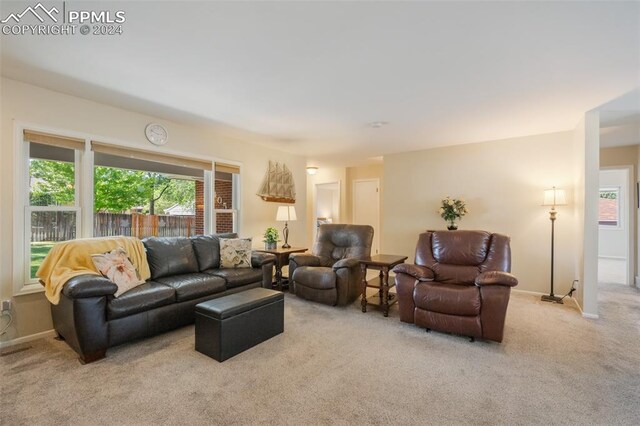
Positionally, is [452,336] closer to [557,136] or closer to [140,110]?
[557,136]

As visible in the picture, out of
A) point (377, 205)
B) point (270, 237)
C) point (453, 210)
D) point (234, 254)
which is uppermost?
point (377, 205)

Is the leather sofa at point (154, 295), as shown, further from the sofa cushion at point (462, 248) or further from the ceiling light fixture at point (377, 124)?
the ceiling light fixture at point (377, 124)

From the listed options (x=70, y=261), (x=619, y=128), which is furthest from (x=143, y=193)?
(x=619, y=128)

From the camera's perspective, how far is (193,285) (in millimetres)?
3041

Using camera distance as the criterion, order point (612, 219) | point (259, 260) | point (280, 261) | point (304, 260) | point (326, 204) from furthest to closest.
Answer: point (612, 219), point (326, 204), point (280, 261), point (304, 260), point (259, 260)

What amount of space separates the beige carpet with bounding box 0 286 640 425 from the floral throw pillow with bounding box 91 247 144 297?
21.4 inches

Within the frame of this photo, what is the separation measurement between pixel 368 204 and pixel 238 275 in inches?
174

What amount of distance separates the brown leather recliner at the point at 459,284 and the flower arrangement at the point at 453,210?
1.52m

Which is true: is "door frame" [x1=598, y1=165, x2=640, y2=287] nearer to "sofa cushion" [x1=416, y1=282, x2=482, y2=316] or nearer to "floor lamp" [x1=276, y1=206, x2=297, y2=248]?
"sofa cushion" [x1=416, y1=282, x2=482, y2=316]

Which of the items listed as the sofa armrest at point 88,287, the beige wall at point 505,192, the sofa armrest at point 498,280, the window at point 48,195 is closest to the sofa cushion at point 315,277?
the sofa armrest at point 498,280

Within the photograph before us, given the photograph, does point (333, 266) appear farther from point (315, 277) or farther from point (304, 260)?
point (304, 260)

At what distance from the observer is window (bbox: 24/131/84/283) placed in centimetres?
283

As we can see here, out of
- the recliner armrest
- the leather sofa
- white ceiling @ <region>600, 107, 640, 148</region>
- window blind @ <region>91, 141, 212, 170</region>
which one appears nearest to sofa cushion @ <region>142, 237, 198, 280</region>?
the leather sofa

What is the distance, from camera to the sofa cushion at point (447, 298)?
270cm
